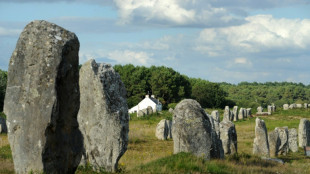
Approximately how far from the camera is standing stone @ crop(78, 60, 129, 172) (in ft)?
48.1

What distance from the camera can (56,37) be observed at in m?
9.80

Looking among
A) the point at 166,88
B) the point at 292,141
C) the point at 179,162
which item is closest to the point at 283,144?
the point at 292,141

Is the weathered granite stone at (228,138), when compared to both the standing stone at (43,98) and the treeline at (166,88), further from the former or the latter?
the treeline at (166,88)

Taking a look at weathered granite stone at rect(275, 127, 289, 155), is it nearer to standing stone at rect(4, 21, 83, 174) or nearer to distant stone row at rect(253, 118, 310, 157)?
distant stone row at rect(253, 118, 310, 157)

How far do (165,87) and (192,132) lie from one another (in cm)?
7802

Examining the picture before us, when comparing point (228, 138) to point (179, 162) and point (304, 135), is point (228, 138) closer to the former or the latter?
point (179, 162)

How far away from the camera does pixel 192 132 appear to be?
60.3 feet

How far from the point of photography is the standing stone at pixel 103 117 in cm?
1465

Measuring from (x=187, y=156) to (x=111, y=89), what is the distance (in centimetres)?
353

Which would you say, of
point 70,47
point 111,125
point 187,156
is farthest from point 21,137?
point 187,156

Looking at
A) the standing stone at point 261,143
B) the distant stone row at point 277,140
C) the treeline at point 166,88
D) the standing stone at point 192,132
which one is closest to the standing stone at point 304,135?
the distant stone row at point 277,140

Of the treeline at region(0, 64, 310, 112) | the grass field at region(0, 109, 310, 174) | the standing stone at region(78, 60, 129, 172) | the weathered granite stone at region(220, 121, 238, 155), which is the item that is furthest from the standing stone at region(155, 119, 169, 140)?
the treeline at region(0, 64, 310, 112)

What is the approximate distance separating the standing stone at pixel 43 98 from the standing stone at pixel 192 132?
845cm

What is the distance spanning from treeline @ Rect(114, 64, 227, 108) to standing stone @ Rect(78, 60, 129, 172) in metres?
74.4
